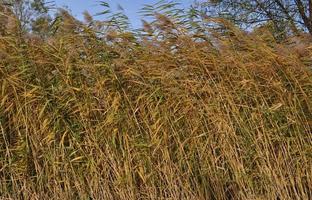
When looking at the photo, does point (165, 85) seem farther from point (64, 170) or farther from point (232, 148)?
point (64, 170)

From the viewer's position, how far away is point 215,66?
169 inches

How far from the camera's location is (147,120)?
4.05 metres

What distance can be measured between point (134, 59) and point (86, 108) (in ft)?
2.25

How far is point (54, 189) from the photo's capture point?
3.88 meters

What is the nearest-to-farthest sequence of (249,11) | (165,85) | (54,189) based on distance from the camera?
1. (54,189)
2. (165,85)
3. (249,11)

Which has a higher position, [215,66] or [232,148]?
[215,66]

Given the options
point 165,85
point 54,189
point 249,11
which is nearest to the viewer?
point 54,189

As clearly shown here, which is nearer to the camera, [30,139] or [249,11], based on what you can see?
[30,139]

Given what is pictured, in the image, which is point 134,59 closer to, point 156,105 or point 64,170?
point 156,105

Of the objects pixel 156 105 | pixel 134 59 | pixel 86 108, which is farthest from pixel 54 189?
pixel 134 59

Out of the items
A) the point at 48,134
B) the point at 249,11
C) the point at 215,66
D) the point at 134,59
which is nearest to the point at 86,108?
the point at 48,134

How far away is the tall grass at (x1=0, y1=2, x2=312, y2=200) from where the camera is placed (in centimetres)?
391

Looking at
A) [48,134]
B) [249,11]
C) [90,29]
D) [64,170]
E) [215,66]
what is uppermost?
[90,29]

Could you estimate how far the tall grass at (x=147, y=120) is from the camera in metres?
3.91
